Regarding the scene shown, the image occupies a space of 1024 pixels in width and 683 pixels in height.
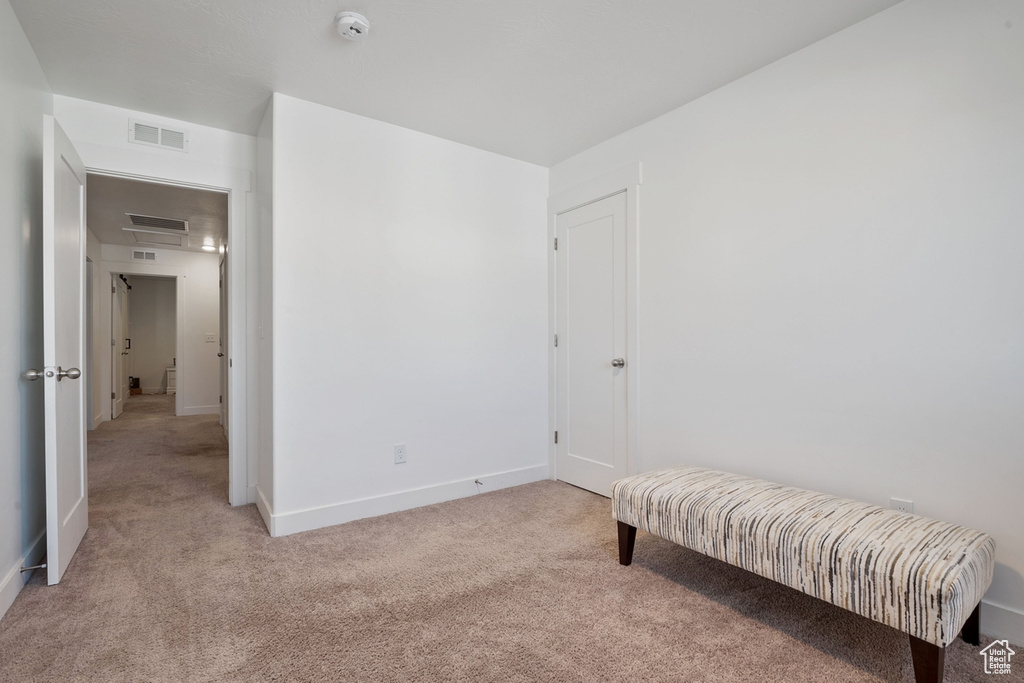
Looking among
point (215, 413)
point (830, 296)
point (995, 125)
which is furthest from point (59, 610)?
point (215, 413)

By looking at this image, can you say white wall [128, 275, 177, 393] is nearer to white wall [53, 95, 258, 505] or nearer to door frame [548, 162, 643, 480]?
white wall [53, 95, 258, 505]

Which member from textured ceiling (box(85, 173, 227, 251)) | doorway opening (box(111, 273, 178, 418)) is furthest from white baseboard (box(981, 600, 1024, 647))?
doorway opening (box(111, 273, 178, 418))

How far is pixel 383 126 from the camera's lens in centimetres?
304

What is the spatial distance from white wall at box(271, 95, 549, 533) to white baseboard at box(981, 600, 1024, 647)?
244 cm

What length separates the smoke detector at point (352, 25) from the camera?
2021 mm

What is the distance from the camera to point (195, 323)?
718cm

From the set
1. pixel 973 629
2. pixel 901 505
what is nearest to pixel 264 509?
pixel 901 505

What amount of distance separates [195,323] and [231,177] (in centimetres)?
496

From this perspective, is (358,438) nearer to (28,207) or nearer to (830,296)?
(28,207)

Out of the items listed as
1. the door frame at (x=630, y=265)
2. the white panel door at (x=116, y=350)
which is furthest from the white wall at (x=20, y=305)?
the white panel door at (x=116, y=350)

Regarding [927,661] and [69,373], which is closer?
[927,661]

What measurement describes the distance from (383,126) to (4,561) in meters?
2.67

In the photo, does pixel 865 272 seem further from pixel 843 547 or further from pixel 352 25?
pixel 352 25

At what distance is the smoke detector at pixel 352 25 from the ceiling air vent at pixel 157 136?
1512 millimetres
